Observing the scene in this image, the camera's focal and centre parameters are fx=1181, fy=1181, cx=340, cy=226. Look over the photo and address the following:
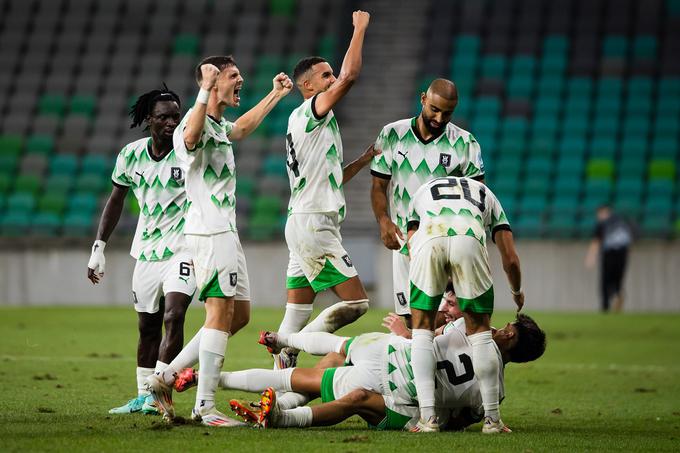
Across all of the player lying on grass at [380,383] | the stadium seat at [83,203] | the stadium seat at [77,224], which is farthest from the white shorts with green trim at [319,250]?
the stadium seat at [83,203]

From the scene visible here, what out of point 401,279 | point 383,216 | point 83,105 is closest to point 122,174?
point 383,216

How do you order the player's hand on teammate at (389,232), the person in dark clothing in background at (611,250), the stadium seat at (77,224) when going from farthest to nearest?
the stadium seat at (77,224) → the person in dark clothing in background at (611,250) → the player's hand on teammate at (389,232)

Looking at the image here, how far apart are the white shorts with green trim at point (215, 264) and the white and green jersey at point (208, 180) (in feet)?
0.19

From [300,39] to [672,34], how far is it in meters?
8.72

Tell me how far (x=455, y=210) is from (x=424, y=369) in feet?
3.31

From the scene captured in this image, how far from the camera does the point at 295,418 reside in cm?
727

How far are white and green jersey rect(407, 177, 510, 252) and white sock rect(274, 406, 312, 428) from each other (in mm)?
1224

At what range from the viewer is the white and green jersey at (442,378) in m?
7.38

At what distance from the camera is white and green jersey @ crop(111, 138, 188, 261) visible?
28.3 ft

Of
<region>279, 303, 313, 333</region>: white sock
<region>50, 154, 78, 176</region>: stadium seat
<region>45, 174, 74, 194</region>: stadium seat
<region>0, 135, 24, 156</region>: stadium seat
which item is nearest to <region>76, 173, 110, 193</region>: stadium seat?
<region>45, 174, 74, 194</region>: stadium seat

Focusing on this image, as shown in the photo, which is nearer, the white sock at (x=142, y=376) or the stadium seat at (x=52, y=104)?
the white sock at (x=142, y=376)

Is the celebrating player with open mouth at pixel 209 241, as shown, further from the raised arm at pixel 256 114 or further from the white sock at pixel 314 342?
the white sock at pixel 314 342

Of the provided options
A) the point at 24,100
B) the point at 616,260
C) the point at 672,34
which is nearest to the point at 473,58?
the point at 672,34

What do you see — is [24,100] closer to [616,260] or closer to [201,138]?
[616,260]
